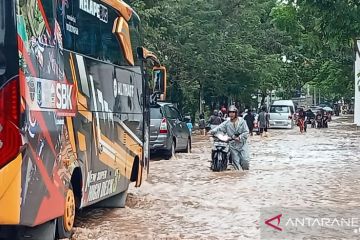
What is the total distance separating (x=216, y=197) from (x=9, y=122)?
6093mm

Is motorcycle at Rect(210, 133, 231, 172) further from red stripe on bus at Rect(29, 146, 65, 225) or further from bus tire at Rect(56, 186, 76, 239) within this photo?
red stripe on bus at Rect(29, 146, 65, 225)

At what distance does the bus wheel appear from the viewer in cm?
671

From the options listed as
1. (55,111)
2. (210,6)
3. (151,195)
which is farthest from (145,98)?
(210,6)

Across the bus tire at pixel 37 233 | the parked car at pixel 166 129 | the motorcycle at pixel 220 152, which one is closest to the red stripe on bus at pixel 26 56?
the bus tire at pixel 37 233

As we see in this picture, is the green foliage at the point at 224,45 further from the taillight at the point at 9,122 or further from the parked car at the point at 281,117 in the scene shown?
the taillight at the point at 9,122

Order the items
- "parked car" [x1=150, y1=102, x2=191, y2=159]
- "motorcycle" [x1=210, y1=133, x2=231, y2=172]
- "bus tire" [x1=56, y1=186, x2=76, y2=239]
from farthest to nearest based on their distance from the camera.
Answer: "parked car" [x1=150, y1=102, x2=191, y2=159] → "motorcycle" [x1=210, y1=133, x2=231, y2=172] → "bus tire" [x1=56, y1=186, x2=76, y2=239]

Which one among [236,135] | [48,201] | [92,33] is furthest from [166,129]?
[48,201]

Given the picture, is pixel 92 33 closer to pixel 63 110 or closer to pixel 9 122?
pixel 63 110

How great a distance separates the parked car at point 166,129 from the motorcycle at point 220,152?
3007 millimetres

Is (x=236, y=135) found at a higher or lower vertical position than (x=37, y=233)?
higher

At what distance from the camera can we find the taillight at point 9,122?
5.12 m

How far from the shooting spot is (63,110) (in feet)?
20.6

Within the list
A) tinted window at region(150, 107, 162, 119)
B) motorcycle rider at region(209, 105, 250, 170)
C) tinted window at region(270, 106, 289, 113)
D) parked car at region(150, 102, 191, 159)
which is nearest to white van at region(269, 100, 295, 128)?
tinted window at region(270, 106, 289, 113)

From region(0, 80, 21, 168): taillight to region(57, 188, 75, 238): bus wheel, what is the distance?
160cm
